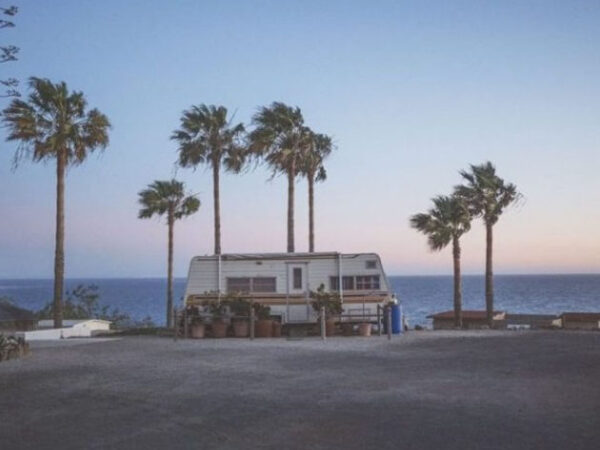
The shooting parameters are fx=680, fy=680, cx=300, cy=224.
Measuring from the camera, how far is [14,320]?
3262 centimetres

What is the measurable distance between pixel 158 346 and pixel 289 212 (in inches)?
495

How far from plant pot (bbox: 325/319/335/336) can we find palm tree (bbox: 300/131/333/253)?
10270 millimetres

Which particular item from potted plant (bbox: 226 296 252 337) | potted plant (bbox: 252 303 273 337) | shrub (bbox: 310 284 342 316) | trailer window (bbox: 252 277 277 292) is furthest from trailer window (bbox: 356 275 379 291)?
potted plant (bbox: 226 296 252 337)

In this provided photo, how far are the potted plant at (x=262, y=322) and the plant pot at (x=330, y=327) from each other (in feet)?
6.56

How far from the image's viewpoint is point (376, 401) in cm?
1109

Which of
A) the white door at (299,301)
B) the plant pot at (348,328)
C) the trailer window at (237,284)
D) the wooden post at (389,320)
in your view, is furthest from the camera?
the trailer window at (237,284)

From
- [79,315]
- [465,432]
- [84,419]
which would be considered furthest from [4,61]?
[79,315]

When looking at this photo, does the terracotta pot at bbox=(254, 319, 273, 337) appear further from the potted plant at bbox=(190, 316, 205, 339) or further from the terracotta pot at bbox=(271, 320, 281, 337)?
the potted plant at bbox=(190, 316, 205, 339)

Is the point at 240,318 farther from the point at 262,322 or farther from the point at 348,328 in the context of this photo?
the point at 348,328

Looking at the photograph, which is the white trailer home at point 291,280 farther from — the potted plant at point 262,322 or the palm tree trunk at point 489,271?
the palm tree trunk at point 489,271

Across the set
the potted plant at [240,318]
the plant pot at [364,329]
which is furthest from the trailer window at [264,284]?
the plant pot at [364,329]

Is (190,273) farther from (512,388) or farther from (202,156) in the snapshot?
(512,388)

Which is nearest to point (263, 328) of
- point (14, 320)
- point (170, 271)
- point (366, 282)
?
point (366, 282)

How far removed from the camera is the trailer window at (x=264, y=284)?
25500mm
